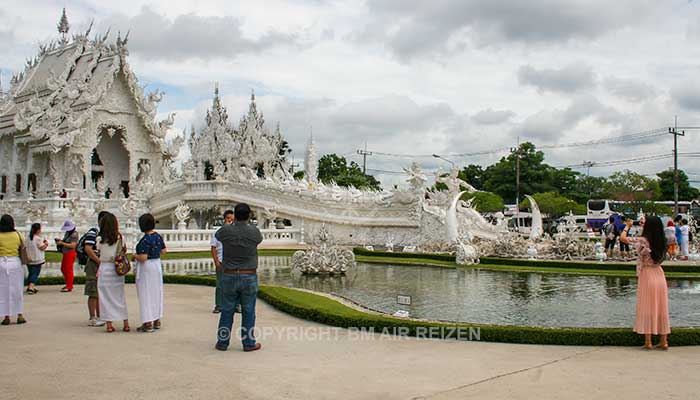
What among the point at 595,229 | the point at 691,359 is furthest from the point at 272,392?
the point at 595,229

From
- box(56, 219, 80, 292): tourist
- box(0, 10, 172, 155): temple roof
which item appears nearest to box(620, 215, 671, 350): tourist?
box(56, 219, 80, 292): tourist

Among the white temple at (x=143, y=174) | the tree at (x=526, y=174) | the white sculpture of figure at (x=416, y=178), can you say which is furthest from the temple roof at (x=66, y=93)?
the tree at (x=526, y=174)

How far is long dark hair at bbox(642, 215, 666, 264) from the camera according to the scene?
266 inches

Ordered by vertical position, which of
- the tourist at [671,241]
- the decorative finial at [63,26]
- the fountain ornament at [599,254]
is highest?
the decorative finial at [63,26]

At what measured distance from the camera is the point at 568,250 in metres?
18.7

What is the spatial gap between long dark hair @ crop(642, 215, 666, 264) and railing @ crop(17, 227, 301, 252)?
13591 millimetres

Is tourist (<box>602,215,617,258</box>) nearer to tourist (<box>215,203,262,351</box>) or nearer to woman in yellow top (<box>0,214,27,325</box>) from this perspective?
tourist (<box>215,203,262,351</box>)

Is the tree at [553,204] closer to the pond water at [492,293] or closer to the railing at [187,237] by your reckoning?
the railing at [187,237]

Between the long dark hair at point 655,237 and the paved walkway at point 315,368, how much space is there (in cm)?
105

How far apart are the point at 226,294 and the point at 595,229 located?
44170 mm

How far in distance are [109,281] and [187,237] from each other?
16103mm

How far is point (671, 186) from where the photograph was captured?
6259cm

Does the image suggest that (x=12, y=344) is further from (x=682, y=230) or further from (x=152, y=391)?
(x=682, y=230)

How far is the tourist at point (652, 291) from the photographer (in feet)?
22.0
